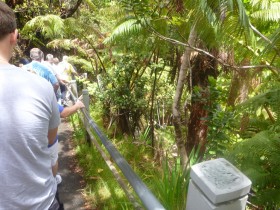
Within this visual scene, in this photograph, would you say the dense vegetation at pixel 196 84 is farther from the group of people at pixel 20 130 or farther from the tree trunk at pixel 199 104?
the group of people at pixel 20 130

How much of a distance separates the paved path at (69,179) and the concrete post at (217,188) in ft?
8.56

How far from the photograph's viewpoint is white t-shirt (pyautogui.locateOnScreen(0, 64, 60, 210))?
1351 mm

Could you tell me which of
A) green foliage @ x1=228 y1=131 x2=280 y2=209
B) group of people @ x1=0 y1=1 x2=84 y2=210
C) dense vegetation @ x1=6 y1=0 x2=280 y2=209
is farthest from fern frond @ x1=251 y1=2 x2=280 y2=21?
group of people @ x1=0 y1=1 x2=84 y2=210

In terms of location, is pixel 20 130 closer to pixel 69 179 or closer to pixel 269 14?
pixel 69 179

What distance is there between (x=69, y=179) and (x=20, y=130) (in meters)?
2.94

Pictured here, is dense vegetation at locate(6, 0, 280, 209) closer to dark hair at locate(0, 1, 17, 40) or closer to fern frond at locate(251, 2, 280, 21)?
fern frond at locate(251, 2, 280, 21)

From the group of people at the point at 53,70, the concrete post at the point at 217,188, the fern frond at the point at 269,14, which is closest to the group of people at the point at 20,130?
the concrete post at the point at 217,188

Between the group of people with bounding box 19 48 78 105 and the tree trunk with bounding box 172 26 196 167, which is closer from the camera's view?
the tree trunk with bounding box 172 26 196 167

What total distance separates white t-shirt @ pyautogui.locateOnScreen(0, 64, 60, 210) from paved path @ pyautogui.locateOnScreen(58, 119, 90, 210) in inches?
84.7

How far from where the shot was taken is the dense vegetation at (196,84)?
3.02 metres

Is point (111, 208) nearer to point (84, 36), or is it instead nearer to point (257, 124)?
point (257, 124)

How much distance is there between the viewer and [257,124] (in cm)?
437

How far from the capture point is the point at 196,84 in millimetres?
5004

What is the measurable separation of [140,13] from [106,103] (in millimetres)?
3598
